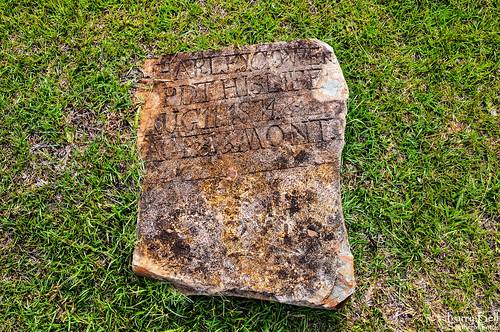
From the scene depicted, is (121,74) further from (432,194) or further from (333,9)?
(432,194)

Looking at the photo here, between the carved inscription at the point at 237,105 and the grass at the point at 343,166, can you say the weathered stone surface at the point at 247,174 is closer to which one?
the carved inscription at the point at 237,105

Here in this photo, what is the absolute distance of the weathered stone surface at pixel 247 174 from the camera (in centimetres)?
193

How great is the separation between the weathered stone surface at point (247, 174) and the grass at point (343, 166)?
268 millimetres

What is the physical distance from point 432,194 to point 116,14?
259 centimetres

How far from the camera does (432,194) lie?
239cm

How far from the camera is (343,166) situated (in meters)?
2.45

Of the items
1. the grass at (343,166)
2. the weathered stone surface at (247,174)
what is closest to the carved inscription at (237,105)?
the weathered stone surface at (247,174)

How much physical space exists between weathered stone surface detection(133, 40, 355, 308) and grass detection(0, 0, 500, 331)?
0.27m

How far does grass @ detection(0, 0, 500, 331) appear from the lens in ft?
7.22

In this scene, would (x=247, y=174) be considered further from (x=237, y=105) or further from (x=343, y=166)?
(x=343, y=166)

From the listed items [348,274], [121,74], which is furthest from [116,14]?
[348,274]

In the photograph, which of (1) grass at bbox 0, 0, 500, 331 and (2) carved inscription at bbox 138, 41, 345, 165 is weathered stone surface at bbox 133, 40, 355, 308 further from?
(1) grass at bbox 0, 0, 500, 331

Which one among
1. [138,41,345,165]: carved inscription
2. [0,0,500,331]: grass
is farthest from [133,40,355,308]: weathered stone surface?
[0,0,500,331]: grass

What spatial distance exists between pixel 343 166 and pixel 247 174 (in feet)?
2.45
